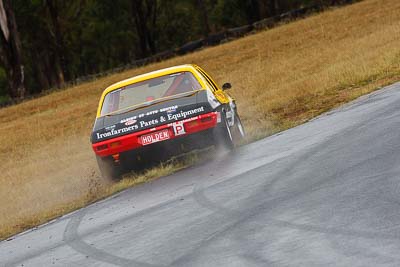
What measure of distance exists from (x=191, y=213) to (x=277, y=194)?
851 millimetres

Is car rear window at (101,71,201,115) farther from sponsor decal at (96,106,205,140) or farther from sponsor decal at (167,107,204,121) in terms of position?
sponsor decal at (167,107,204,121)

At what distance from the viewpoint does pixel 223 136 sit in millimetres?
12203

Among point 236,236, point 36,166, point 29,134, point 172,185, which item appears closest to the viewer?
point 236,236

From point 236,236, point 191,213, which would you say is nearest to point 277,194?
point 191,213

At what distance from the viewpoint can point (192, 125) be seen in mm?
11945

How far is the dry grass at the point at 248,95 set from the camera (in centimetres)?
1361

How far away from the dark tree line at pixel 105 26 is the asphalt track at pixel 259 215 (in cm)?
3789

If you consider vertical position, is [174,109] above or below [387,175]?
above

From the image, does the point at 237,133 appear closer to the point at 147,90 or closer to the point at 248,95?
the point at 147,90

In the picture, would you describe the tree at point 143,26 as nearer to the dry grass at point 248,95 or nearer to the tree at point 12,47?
the tree at point 12,47

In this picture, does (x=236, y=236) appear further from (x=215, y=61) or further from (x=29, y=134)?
(x=215, y=61)

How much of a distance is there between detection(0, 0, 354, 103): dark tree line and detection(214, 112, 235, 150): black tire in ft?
120

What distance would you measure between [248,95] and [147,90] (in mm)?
9035

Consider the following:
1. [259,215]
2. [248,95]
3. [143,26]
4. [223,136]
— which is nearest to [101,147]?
[223,136]
